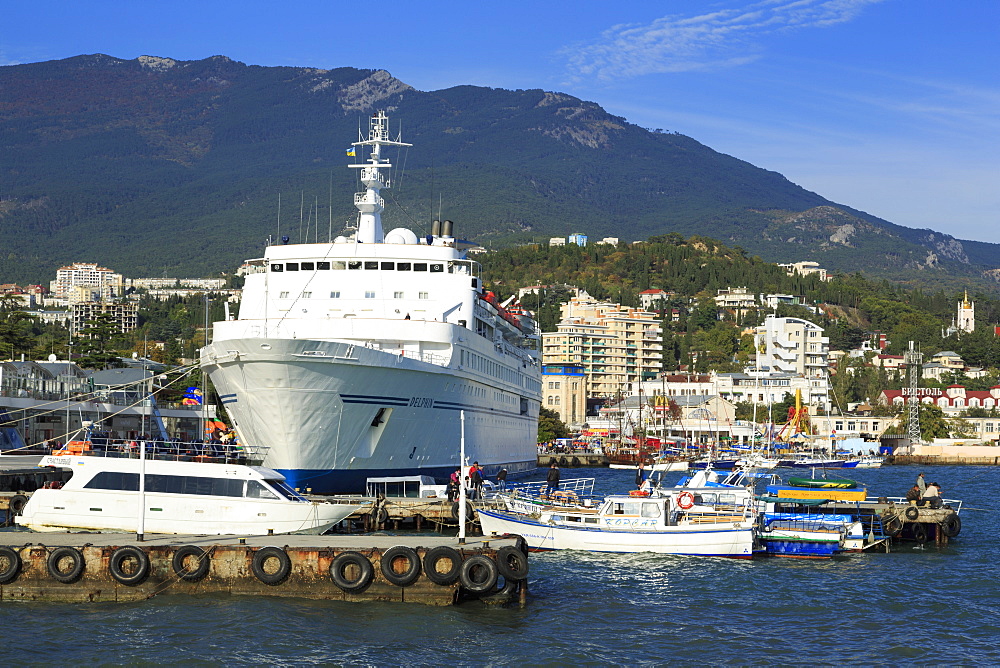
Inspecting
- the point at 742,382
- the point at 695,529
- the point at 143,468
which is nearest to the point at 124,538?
the point at 143,468

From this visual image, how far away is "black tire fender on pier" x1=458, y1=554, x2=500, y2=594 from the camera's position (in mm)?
25266

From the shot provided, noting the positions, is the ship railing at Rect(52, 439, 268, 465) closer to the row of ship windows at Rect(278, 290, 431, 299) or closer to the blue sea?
the blue sea

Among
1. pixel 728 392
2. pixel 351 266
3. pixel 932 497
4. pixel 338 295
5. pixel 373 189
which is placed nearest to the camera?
pixel 932 497

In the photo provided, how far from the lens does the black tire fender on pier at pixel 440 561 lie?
996 inches

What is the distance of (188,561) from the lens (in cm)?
2586

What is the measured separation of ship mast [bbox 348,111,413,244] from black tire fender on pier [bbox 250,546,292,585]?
1079 inches

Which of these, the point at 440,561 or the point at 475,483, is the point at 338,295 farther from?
the point at 440,561

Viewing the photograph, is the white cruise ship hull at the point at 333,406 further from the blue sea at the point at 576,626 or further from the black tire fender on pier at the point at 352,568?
the black tire fender on pier at the point at 352,568

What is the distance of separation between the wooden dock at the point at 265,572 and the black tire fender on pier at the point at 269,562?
0.07ft

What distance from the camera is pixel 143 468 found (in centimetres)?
2811

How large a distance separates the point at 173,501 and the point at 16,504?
1020 cm

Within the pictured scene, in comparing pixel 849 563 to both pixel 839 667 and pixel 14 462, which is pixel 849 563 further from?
pixel 14 462

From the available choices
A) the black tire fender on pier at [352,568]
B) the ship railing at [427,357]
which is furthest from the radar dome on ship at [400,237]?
the black tire fender on pier at [352,568]

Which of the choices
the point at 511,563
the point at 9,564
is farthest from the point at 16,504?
the point at 511,563
